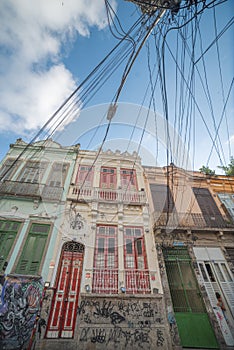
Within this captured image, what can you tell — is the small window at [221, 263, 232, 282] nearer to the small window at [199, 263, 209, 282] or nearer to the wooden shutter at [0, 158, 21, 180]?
the small window at [199, 263, 209, 282]

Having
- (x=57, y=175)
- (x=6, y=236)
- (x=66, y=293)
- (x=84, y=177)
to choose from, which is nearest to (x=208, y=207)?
(x=84, y=177)

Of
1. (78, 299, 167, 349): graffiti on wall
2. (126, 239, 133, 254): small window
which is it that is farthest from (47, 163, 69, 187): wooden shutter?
(78, 299, 167, 349): graffiti on wall

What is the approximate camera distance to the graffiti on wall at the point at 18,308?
4242mm

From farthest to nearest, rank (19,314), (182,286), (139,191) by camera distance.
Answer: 1. (139,191)
2. (182,286)
3. (19,314)

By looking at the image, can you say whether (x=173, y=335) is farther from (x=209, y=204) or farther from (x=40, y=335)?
(x=209, y=204)

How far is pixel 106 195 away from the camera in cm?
830

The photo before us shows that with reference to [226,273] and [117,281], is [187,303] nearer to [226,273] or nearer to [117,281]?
[226,273]

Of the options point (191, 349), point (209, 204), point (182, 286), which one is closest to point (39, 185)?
point (182, 286)

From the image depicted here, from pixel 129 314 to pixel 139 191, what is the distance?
528 cm

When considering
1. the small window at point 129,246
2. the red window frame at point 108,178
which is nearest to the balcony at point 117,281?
the small window at point 129,246

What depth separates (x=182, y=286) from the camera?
6.21m

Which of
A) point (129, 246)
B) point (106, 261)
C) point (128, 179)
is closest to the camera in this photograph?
point (106, 261)

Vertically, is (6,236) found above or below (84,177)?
below

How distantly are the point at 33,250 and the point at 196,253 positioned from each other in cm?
725
